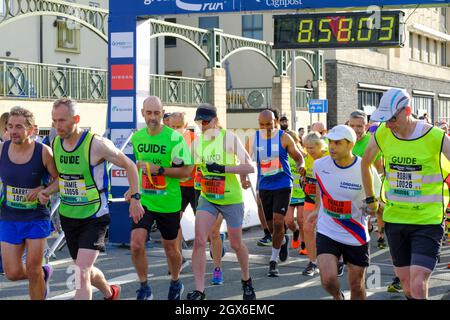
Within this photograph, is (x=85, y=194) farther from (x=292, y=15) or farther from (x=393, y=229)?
(x=292, y=15)

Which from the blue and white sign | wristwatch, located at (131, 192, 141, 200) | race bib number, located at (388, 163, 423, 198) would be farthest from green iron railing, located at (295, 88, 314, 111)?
race bib number, located at (388, 163, 423, 198)

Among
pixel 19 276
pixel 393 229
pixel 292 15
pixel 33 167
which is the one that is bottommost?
pixel 19 276

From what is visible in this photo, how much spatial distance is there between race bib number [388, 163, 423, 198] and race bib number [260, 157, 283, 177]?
3.93 metres

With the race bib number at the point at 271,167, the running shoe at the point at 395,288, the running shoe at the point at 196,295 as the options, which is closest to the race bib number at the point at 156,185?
the running shoe at the point at 196,295

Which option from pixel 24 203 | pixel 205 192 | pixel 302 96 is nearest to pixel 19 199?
pixel 24 203

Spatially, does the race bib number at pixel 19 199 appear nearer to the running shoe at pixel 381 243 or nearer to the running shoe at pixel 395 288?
the running shoe at pixel 395 288

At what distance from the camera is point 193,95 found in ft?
118

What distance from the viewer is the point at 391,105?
6.29m

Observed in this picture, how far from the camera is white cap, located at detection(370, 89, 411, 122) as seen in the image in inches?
247

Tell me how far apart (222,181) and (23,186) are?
216 centimetres

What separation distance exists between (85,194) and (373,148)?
243 centimetres

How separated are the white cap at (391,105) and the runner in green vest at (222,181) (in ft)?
7.54
